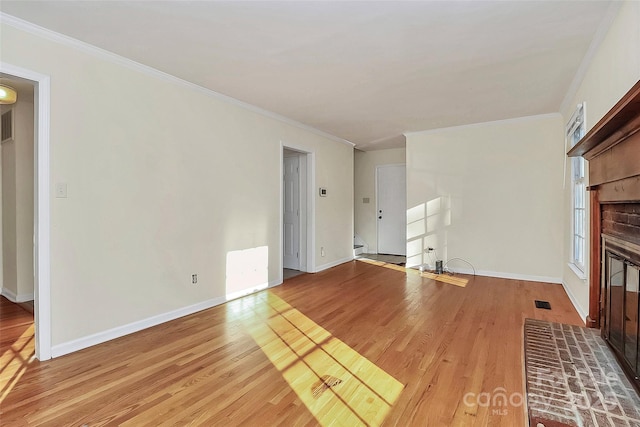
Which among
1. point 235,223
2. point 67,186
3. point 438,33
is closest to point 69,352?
point 67,186

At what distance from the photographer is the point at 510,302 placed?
150 inches

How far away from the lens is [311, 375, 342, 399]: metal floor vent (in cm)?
202

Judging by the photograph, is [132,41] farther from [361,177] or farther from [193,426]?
[361,177]

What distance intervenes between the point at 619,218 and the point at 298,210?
4125 millimetres

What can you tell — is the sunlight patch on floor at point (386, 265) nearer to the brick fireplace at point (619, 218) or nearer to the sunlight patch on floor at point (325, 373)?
the sunlight patch on floor at point (325, 373)

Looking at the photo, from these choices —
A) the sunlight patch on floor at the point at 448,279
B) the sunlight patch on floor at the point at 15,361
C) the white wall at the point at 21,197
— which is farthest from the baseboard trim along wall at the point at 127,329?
the sunlight patch on floor at the point at 448,279

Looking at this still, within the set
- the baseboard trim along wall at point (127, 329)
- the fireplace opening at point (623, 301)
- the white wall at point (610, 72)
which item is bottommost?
the baseboard trim along wall at point (127, 329)

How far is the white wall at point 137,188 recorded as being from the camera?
8.30 ft

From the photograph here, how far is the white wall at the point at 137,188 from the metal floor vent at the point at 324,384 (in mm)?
1875

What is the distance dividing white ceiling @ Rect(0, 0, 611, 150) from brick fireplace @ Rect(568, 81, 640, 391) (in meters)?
0.93

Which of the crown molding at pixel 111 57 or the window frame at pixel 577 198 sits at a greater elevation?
the crown molding at pixel 111 57

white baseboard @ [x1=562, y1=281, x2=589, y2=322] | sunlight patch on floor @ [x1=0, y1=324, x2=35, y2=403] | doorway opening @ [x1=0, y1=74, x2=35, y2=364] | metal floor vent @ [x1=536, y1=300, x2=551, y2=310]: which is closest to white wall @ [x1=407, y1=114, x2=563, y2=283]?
white baseboard @ [x1=562, y1=281, x2=589, y2=322]

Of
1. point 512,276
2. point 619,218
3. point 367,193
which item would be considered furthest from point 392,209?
point 619,218

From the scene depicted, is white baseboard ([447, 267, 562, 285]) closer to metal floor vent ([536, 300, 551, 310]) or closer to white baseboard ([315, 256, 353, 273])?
metal floor vent ([536, 300, 551, 310])
